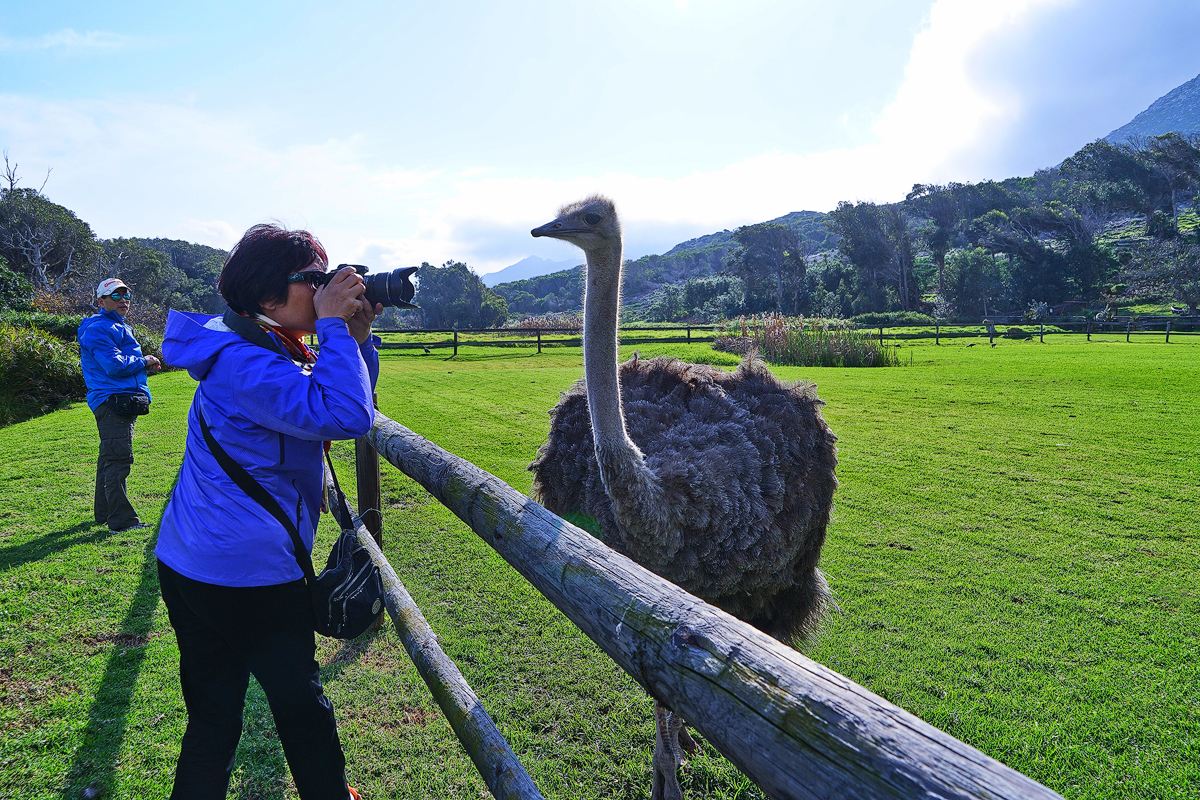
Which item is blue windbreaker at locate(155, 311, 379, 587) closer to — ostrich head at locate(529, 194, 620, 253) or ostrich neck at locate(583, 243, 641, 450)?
ostrich neck at locate(583, 243, 641, 450)

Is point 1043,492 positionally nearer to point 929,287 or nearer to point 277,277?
point 277,277

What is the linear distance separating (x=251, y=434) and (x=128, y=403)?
426 centimetres

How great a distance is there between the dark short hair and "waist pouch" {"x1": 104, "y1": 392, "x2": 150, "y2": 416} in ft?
12.9

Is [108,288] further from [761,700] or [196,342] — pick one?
[761,700]

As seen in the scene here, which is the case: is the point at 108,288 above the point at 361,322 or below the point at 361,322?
above

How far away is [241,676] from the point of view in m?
1.87

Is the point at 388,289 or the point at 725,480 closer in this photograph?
the point at 388,289

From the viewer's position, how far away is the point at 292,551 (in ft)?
5.65

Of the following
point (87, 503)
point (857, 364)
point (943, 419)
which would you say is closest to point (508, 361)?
point (857, 364)

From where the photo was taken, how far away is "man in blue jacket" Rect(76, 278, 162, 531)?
4.76 m

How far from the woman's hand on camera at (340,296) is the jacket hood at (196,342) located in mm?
214

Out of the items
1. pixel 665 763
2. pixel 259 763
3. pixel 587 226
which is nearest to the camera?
pixel 665 763

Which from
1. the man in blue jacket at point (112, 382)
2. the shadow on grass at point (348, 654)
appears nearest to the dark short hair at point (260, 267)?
the shadow on grass at point (348, 654)

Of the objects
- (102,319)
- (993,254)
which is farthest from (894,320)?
(102,319)
